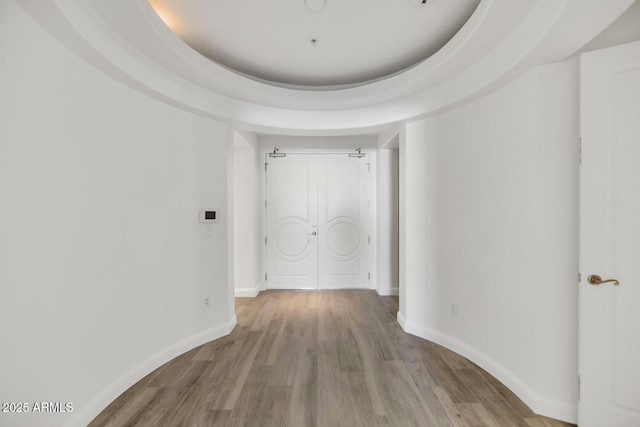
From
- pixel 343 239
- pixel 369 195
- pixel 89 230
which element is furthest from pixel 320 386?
pixel 369 195

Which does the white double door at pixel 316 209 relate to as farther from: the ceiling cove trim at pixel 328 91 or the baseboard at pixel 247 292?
the ceiling cove trim at pixel 328 91

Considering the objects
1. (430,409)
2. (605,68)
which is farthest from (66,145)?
(605,68)

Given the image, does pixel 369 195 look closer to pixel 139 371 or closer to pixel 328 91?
pixel 328 91

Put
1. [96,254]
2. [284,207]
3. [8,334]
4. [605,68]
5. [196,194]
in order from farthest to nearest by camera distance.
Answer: [284,207] < [196,194] < [96,254] < [605,68] < [8,334]

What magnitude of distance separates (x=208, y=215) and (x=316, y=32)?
194 cm

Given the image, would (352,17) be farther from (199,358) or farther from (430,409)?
(199,358)

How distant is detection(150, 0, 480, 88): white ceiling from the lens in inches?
78.9

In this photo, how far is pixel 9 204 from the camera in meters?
1.36

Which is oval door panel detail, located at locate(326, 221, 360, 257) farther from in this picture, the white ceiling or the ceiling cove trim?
the white ceiling

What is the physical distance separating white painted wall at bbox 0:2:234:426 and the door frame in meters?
1.66

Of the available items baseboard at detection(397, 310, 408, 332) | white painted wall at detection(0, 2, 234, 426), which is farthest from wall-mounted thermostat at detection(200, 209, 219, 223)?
baseboard at detection(397, 310, 408, 332)

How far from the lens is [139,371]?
2.26 meters

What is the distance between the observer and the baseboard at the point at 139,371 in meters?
1.79

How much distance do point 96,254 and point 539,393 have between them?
120 inches
